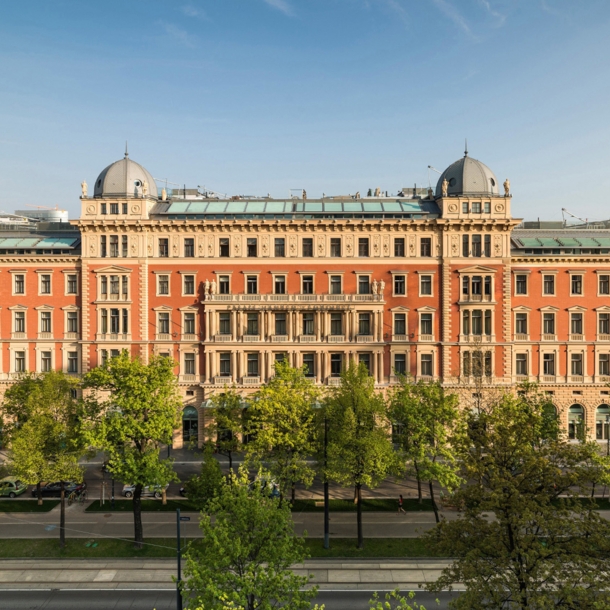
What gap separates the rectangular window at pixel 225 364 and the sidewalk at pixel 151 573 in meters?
27.5

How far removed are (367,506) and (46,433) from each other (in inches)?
1092

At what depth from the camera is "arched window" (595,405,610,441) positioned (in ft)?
209

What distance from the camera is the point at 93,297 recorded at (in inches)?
2562

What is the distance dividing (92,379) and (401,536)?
26811 mm

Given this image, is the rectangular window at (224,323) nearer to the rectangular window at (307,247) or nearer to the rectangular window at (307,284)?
the rectangular window at (307,284)

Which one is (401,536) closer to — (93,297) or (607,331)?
(607,331)

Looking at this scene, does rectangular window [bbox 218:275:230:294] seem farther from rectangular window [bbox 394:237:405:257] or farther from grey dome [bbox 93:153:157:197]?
rectangular window [bbox 394:237:405:257]

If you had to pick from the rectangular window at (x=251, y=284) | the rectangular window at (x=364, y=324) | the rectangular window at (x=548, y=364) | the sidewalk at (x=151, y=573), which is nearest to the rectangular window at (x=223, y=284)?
the rectangular window at (x=251, y=284)

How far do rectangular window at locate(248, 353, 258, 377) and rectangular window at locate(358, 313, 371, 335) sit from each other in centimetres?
1256

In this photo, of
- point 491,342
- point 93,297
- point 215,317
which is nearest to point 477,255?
point 491,342

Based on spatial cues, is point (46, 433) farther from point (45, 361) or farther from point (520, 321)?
point (520, 321)

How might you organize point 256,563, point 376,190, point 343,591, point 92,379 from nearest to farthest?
1. point 256,563
2. point 343,591
3. point 92,379
4. point 376,190

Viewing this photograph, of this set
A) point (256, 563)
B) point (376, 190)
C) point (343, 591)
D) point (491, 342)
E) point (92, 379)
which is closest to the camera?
point (256, 563)

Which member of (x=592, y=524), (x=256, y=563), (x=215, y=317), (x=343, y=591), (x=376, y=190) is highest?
(x=376, y=190)
